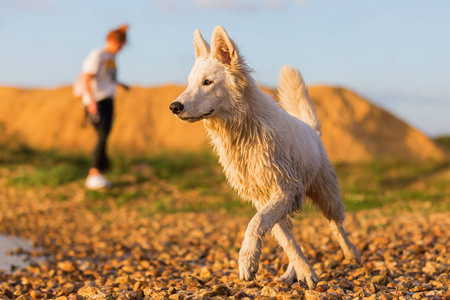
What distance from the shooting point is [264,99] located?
3.96 m

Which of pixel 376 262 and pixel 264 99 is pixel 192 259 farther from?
pixel 264 99

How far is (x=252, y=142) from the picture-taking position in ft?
12.7

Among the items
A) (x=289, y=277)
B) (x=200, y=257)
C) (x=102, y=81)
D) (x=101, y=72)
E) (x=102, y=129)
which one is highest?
(x=101, y=72)

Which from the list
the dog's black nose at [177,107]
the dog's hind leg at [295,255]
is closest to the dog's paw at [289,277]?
the dog's hind leg at [295,255]

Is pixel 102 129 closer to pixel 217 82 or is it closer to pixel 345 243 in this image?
pixel 345 243

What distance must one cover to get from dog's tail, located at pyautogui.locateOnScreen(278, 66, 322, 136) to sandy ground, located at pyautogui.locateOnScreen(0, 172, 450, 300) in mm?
1433

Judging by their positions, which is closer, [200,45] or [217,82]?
[217,82]

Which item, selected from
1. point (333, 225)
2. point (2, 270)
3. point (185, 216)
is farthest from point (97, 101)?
point (333, 225)

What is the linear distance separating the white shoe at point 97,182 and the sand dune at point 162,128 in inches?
205

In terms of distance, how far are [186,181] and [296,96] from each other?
827cm

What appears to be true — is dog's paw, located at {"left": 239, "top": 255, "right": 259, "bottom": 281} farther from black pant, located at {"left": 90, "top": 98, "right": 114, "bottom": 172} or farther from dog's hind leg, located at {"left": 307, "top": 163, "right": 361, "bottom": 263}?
black pant, located at {"left": 90, "top": 98, "right": 114, "bottom": 172}

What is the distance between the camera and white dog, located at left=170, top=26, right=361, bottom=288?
3.58 m

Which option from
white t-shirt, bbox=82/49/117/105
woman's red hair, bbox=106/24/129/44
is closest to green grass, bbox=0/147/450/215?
white t-shirt, bbox=82/49/117/105

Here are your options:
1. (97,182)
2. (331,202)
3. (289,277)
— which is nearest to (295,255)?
(289,277)
